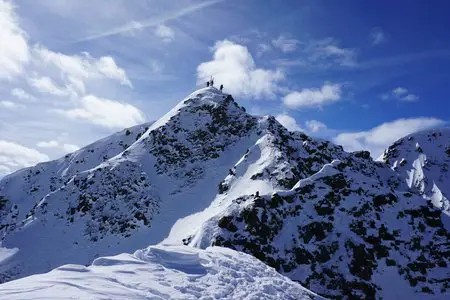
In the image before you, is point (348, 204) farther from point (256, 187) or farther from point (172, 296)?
point (172, 296)

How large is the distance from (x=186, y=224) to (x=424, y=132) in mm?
104790

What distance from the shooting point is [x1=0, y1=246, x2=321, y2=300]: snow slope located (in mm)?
12352

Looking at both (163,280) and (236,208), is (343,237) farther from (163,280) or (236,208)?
(163,280)

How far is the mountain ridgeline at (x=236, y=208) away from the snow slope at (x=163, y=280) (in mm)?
21641

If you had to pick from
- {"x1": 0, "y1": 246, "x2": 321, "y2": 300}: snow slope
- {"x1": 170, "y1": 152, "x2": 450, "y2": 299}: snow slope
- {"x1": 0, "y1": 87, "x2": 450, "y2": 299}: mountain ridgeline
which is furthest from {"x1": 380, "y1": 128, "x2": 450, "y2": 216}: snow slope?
{"x1": 0, "y1": 246, "x2": 321, "y2": 300}: snow slope

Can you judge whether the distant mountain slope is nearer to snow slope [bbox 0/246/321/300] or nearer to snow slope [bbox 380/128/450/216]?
snow slope [bbox 0/246/321/300]

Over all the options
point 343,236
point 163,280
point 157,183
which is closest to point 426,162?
point 343,236

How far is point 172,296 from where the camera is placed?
13797 millimetres

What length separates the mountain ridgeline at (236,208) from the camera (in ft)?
137

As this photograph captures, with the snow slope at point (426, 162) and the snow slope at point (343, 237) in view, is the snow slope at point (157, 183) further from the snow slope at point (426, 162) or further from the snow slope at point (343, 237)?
the snow slope at point (426, 162)

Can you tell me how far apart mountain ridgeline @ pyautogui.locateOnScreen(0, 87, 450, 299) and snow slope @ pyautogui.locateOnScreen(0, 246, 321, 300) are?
21641 mm

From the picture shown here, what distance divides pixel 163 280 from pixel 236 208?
2954 centimetres

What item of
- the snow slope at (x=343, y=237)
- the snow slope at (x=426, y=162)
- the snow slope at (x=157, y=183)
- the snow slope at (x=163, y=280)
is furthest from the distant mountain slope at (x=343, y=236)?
the snow slope at (x=426, y=162)

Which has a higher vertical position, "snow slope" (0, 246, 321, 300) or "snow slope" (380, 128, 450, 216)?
"snow slope" (380, 128, 450, 216)
